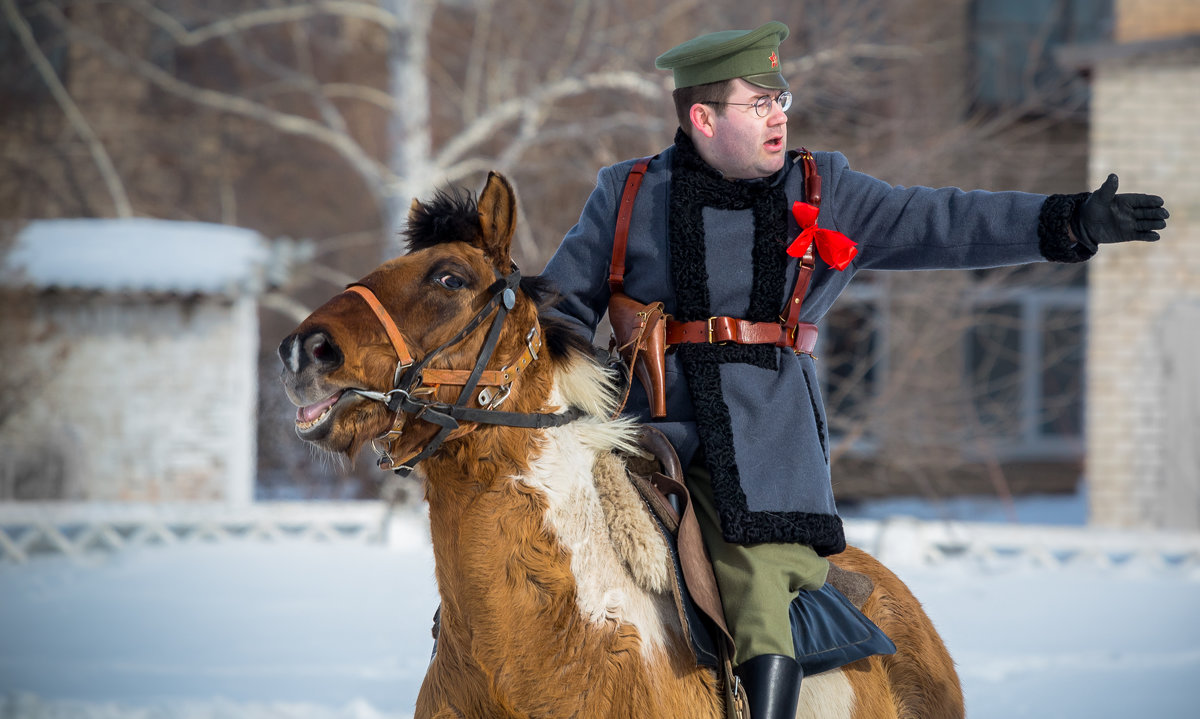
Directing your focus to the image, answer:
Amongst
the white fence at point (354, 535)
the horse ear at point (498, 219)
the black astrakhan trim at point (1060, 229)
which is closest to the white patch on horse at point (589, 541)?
the horse ear at point (498, 219)

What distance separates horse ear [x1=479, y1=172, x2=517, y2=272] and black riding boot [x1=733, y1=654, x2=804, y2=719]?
97 centimetres

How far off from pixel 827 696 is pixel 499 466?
3.06 feet

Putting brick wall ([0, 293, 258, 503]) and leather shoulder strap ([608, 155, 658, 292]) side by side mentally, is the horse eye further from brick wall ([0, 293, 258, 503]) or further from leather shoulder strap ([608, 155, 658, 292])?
brick wall ([0, 293, 258, 503])

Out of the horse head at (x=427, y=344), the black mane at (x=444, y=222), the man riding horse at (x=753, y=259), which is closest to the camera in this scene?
the horse head at (x=427, y=344)

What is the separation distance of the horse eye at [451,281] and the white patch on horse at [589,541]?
33 centimetres

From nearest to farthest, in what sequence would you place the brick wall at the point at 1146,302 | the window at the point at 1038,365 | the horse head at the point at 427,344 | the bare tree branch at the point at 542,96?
the horse head at the point at 427,344 → the bare tree branch at the point at 542,96 → the brick wall at the point at 1146,302 → the window at the point at 1038,365

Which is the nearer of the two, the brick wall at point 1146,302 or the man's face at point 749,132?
the man's face at point 749,132

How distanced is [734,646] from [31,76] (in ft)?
47.7

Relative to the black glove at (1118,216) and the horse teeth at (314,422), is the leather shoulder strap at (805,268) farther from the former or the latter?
the horse teeth at (314,422)

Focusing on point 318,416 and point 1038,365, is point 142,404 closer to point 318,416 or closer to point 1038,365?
point 318,416

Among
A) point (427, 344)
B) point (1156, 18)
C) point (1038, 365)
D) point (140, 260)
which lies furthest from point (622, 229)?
point (1038, 365)

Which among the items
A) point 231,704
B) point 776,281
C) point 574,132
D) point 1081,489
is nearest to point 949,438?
point 574,132

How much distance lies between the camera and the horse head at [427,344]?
197 centimetres

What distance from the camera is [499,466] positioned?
2.14 metres
